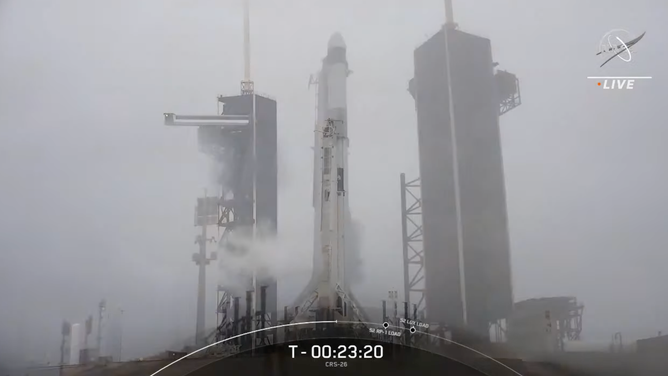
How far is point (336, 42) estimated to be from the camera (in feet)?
9.94

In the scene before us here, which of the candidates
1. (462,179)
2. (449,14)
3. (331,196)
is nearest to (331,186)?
(331,196)

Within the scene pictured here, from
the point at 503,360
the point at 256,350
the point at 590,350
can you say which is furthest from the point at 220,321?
the point at 590,350

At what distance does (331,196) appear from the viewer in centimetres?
295

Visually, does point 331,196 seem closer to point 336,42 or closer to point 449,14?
point 336,42

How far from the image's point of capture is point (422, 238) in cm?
293

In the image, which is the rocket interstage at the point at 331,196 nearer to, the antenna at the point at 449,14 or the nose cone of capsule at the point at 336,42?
the nose cone of capsule at the point at 336,42

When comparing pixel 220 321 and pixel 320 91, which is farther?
pixel 320 91

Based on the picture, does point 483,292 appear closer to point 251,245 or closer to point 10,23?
point 251,245

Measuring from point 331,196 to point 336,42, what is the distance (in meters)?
0.76

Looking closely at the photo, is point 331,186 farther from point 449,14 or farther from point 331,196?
point 449,14

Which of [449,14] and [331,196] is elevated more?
[449,14]

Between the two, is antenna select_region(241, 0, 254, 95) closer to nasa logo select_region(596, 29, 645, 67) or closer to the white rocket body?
the white rocket body

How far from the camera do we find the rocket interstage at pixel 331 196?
2.86m

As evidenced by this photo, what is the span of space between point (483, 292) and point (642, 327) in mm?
805
